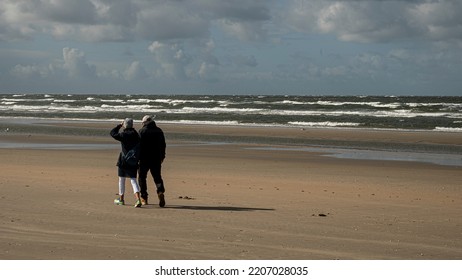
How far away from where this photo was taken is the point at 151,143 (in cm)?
1170

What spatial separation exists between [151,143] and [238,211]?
6.41 feet

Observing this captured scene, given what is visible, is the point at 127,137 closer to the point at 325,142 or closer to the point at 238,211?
the point at 238,211

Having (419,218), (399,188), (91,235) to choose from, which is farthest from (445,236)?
(399,188)

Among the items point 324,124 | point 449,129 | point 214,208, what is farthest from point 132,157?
point 324,124

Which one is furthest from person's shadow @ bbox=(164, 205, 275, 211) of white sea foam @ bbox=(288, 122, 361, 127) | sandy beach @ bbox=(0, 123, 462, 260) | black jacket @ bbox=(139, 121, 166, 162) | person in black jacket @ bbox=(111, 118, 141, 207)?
white sea foam @ bbox=(288, 122, 361, 127)

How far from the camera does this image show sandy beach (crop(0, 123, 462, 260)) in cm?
794

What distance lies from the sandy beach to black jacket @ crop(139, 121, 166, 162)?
0.82m

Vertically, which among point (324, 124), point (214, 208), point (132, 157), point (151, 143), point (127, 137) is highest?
point (127, 137)

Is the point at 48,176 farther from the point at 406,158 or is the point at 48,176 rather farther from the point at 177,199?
the point at 406,158

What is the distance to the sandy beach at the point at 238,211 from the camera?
7.94m

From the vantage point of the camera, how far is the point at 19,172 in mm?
16125

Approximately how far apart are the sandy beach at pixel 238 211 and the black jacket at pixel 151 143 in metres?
0.82

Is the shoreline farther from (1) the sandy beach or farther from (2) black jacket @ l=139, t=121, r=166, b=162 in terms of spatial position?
(2) black jacket @ l=139, t=121, r=166, b=162

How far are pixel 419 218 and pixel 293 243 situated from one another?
2954 millimetres
